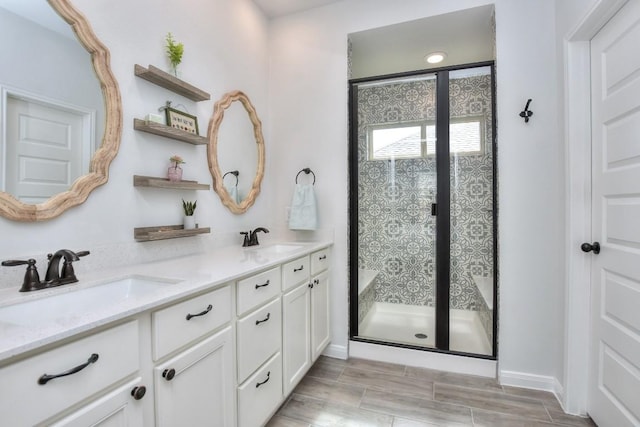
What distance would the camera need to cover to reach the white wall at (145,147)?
129 centimetres

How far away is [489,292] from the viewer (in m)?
2.26

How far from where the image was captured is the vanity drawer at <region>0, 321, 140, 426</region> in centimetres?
65

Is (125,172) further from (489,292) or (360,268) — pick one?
(489,292)

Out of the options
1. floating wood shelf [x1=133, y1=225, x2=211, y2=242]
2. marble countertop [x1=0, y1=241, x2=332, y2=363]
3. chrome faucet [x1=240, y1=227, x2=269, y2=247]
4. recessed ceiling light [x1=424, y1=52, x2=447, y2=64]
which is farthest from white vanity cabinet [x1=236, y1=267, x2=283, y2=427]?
recessed ceiling light [x1=424, y1=52, x2=447, y2=64]

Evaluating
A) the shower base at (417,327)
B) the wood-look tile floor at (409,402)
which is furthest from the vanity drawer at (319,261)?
the wood-look tile floor at (409,402)

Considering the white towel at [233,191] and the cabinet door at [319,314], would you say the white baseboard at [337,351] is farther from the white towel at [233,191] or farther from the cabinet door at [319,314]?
the white towel at [233,191]

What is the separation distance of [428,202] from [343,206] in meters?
0.66

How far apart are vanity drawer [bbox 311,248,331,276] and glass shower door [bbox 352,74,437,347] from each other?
31cm

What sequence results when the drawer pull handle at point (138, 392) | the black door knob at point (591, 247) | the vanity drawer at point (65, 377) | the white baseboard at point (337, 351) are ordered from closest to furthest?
the vanity drawer at point (65, 377), the drawer pull handle at point (138, 392), the black door knob at point (591, 247), the white baseboard at point (337, 351)

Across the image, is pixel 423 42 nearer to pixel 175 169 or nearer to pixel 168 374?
pixel 175 169

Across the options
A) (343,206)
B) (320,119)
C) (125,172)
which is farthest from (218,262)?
(320,119)

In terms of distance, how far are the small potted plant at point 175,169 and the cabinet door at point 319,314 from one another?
3.54 ft

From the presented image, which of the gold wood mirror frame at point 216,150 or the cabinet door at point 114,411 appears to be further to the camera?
the gold wood mirror frame at point 216,150

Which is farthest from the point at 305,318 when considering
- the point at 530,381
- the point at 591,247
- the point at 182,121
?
the point at 591,247
